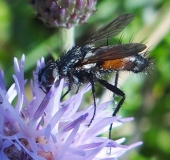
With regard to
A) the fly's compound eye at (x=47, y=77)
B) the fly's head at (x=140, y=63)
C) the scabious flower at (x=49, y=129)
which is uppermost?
the fly's head at (x=140, y=63)

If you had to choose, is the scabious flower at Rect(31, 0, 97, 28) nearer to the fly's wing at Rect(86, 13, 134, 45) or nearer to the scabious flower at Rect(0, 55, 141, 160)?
the fly's wing at Rect(86, 13, 134, 45)

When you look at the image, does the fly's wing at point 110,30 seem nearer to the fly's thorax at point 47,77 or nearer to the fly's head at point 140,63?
the fly's head at point 140,63

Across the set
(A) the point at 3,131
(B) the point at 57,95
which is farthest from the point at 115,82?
(A) the point at 3,131

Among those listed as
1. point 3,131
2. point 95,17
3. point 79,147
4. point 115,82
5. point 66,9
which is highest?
point 95,17

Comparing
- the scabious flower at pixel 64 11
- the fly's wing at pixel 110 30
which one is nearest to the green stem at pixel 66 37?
the scabious flower at pixel 64 11

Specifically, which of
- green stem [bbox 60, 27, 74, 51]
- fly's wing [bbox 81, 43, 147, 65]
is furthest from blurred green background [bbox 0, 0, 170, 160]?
fly's wing [bbox 81, 43, 147, 65]

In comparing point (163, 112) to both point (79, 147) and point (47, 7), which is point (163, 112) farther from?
point (79, 147)

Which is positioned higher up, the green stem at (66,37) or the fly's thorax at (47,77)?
the green stem at (66,37)
